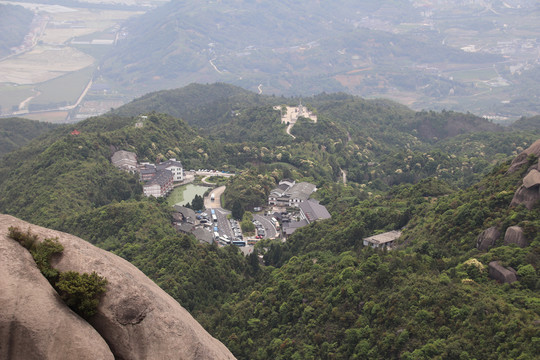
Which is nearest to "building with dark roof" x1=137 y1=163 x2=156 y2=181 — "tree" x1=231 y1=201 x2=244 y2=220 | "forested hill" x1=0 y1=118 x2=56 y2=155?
"tree" x1=231 y1=201 x2=244 y2=220

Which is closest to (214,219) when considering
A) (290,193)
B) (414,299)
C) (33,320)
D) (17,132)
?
(290,193)

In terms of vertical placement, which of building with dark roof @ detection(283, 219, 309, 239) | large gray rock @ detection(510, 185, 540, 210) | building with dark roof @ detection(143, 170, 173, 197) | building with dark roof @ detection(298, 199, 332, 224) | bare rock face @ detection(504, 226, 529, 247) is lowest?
building with dark roof @ detection(143, 170, 173, 197)

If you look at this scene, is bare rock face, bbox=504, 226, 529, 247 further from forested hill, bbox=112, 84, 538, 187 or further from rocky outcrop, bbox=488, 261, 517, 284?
forested hill, bbox=112, 84, 538, 187

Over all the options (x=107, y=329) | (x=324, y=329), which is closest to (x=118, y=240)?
(x=324, y=329)

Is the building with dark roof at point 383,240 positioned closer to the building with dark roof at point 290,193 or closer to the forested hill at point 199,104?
the building with dark roof at point 290,193

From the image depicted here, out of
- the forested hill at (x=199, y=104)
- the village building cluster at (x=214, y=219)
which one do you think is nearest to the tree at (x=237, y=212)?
the village building cluster at (x=214, y=219)

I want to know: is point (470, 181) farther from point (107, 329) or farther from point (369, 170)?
point (107, 329)
